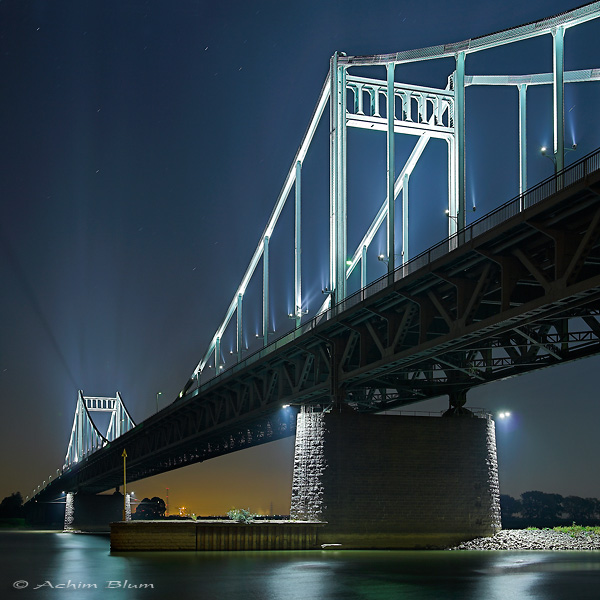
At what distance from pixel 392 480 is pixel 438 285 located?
1158cm

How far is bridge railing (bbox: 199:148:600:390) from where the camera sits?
2592cm

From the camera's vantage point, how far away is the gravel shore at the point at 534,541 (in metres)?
44.4

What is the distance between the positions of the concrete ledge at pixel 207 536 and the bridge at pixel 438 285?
6.27 meters

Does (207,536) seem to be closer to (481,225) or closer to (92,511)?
(481,225)

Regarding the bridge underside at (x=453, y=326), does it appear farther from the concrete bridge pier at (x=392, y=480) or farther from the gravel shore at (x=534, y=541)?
the gravel shore at (x=534, y=541)

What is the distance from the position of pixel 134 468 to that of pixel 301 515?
65947mm

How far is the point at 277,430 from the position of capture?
72.1 m

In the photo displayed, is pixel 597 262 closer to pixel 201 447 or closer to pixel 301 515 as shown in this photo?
pixel 301 515

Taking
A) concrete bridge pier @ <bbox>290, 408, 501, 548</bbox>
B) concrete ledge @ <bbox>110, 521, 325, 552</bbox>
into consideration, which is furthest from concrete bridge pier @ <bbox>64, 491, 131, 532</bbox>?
concrete bridge pier @ <bbox>290, 408, 501, 548</bbox>

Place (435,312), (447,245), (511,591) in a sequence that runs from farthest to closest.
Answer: (435,312) → (447,245) → (511,591)

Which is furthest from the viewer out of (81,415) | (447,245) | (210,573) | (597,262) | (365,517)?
(81,415)

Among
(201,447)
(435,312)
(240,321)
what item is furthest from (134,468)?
(435,312)

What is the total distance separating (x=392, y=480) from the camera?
43188 mm

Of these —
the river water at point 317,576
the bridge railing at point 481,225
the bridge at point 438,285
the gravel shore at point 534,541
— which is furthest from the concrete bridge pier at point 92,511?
the gravel shore at point 534,541
